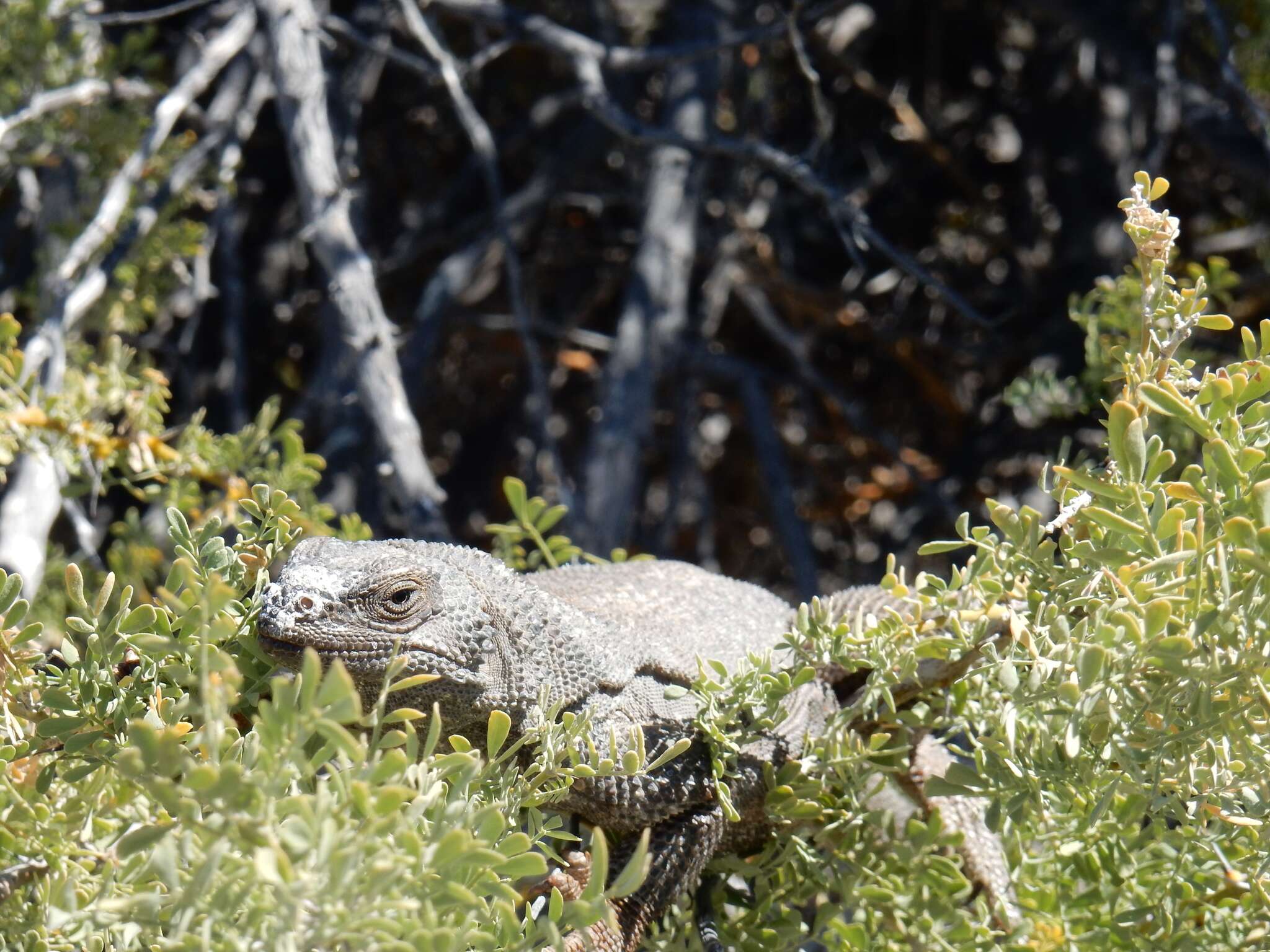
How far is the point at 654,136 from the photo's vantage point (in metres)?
2.76

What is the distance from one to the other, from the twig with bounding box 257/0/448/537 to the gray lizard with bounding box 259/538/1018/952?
68 cm

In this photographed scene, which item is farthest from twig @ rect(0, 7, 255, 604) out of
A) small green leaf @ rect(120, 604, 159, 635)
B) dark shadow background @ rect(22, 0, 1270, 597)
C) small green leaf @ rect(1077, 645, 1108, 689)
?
small green leaf @ rect(1077, 645, 1108, 689)

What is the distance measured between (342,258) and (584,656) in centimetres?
126

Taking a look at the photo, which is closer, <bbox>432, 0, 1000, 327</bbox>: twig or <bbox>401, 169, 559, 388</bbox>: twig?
<bbox>432, 0, 1000, 327</bbox>: twig

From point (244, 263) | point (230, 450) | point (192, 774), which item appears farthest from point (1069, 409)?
point (244, 263)

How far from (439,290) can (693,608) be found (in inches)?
70.5

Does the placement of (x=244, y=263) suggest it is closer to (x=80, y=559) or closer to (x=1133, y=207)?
(x=80, y=559)

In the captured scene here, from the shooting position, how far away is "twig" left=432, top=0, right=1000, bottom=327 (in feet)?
8.75

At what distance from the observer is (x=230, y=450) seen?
6.86 feet

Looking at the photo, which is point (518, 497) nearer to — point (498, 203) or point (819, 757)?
point (819, 757)

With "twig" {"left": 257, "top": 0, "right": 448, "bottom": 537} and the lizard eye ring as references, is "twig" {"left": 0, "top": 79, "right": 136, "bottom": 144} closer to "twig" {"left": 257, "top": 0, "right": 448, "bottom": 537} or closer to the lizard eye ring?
"twig" {"left": 257, "top": 0, "right": 448, "bottom": 537}

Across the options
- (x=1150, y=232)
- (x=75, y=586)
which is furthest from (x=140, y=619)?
(x=1150, y=232)

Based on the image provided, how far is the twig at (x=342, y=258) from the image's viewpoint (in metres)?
2.46

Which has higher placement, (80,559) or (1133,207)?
(1133,207)
